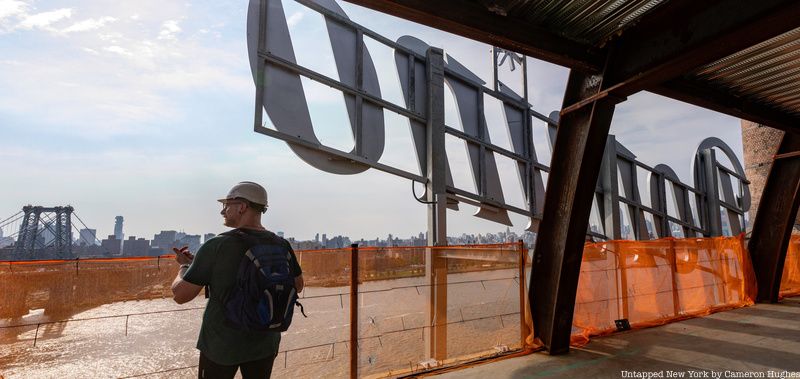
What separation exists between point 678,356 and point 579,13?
444 centimetres

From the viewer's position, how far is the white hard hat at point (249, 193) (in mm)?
2512

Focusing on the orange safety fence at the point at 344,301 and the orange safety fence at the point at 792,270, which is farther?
the orange safety fence at the point at 792,270

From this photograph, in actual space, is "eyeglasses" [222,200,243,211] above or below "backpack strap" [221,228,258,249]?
above

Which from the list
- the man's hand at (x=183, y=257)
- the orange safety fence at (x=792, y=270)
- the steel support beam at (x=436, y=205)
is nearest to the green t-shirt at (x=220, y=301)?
the man's hand at (x=183, y=257)

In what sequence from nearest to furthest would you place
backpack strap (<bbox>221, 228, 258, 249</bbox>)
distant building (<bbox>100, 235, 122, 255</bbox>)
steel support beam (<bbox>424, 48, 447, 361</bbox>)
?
backpack strap (<bbox>221, 228, 258, 249</bbox>) → steel support beam (<bbox>424, 48, 447, 361</bbox>) → distant building (<bbox>100, 235, 122, 255</bbox>)

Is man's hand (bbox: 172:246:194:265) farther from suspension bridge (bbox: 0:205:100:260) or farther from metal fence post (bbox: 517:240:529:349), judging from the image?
suspension bridge (bbox: 0:205:100:260)

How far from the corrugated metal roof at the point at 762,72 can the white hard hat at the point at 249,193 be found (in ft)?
18.1

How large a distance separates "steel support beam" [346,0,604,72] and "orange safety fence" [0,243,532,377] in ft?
8.84

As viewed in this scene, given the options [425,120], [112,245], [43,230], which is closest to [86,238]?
[43,230]

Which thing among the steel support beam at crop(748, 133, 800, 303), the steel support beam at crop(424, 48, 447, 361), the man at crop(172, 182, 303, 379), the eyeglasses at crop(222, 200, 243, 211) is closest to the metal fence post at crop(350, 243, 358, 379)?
the man at crop(172, 182, 303, 379)

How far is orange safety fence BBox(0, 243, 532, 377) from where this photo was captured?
3.16 m

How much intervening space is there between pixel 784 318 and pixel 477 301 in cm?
556

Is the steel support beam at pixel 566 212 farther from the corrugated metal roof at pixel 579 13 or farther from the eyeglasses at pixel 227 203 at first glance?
the eyeglasses at pixel 227 203

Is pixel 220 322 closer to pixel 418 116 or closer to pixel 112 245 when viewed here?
pixel 418 116
